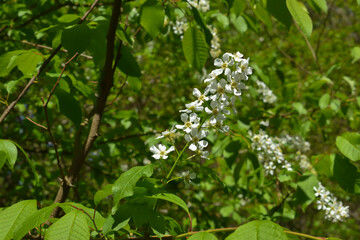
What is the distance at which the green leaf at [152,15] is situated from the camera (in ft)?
5.09

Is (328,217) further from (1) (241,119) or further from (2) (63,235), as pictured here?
(2) (63,235)

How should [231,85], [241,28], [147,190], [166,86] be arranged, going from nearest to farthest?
[147,190] < [231,85] < [241,28] < [166,86]

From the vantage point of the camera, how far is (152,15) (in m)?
1.56

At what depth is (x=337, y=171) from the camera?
2.21m

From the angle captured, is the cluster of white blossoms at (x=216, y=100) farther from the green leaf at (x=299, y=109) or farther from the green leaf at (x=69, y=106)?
the green leaf at (x=299, y=109)

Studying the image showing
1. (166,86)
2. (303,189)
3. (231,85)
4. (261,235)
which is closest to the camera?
(261,235)

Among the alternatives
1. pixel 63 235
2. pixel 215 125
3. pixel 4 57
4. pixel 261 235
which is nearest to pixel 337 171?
pixel 215 125

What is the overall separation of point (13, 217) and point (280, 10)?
46.6 inches

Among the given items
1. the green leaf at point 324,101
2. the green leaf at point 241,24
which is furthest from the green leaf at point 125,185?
the green leaf at point 324,101

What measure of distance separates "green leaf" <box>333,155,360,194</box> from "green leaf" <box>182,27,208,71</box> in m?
1.15

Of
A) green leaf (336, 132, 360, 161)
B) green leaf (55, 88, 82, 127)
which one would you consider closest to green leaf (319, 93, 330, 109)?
green leaf (336, 132, 360, 161)

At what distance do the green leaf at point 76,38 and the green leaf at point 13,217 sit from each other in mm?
606

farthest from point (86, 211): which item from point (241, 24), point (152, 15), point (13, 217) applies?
point (241, 24)

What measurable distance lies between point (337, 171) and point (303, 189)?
33 cm
